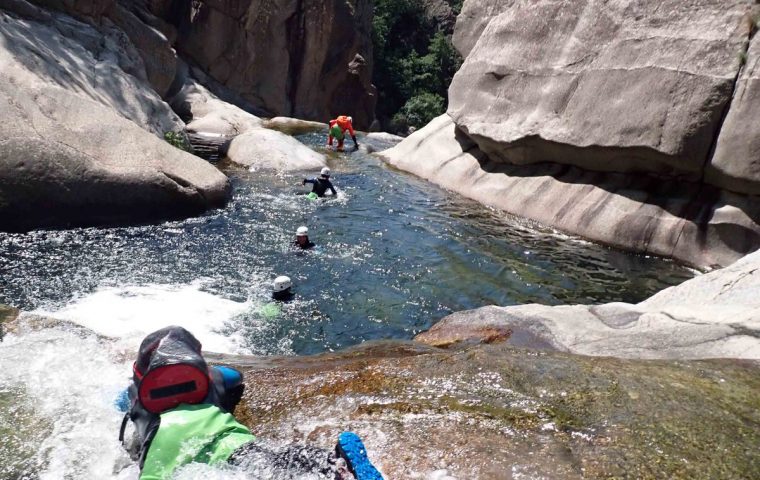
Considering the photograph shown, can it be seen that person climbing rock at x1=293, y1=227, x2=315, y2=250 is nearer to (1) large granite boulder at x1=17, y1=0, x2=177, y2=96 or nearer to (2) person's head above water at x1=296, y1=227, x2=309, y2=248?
(2) person's head above water at x1=296, y1=227, x2=309, y2=248

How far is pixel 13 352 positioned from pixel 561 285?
6.90 meters

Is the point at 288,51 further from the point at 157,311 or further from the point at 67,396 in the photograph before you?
the point at 67,396

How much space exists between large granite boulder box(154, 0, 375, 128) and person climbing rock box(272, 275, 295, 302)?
18.9m

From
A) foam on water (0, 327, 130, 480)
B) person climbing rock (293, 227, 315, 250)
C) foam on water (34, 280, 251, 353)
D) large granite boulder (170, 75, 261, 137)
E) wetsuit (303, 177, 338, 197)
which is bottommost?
foam on water (34, 280, 251, 353)

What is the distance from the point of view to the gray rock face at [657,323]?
5.38 m

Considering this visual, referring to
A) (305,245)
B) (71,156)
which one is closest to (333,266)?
(305,245)

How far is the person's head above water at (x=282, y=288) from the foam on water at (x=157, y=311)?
368mm

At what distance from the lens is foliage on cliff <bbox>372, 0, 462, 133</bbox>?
3397cm

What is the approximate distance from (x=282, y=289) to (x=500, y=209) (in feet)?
21.6

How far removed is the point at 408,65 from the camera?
35.4m

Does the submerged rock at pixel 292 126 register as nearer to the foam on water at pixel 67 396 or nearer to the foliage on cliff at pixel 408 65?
the foliage on cliff at pixel 408 65

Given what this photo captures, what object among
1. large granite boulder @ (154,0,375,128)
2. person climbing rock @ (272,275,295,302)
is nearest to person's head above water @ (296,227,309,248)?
person climbing rock @ (272,275,295,302)

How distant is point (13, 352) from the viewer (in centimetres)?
495

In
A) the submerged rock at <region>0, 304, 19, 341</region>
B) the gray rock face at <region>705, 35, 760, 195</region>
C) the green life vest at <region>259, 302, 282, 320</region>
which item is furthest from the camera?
the gray rock face at <region>705, 35, 760, 195</region>
